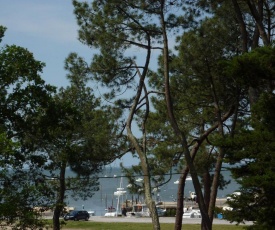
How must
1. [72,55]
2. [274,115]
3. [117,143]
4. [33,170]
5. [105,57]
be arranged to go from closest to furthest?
[274,115], [33,170], [105,57], [72,55], [117,143]

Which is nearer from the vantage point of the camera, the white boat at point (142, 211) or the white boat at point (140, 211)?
the white boat at point (142, 211)

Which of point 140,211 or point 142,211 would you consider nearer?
point 142,211

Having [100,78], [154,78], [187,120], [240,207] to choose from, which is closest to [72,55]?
[100,78]

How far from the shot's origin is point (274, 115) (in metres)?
14.2

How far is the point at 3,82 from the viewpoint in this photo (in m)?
13.9

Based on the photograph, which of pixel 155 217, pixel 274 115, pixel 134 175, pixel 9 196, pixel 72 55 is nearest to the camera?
pixel 9 196

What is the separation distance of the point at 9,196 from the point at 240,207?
523cm

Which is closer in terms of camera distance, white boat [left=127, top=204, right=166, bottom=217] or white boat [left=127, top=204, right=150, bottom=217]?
white boat [left=127, top=204, right=166, bottom=217]

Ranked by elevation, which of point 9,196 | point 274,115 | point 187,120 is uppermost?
point 187,120

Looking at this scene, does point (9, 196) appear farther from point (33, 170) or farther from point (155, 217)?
point (155, 217)

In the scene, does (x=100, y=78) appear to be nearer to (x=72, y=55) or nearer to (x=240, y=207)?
(x=72, y=55)

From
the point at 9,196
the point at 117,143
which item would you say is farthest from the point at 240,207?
the point at 117,143

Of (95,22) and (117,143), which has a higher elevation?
(95,22)

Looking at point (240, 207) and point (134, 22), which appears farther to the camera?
point (134, 22)
